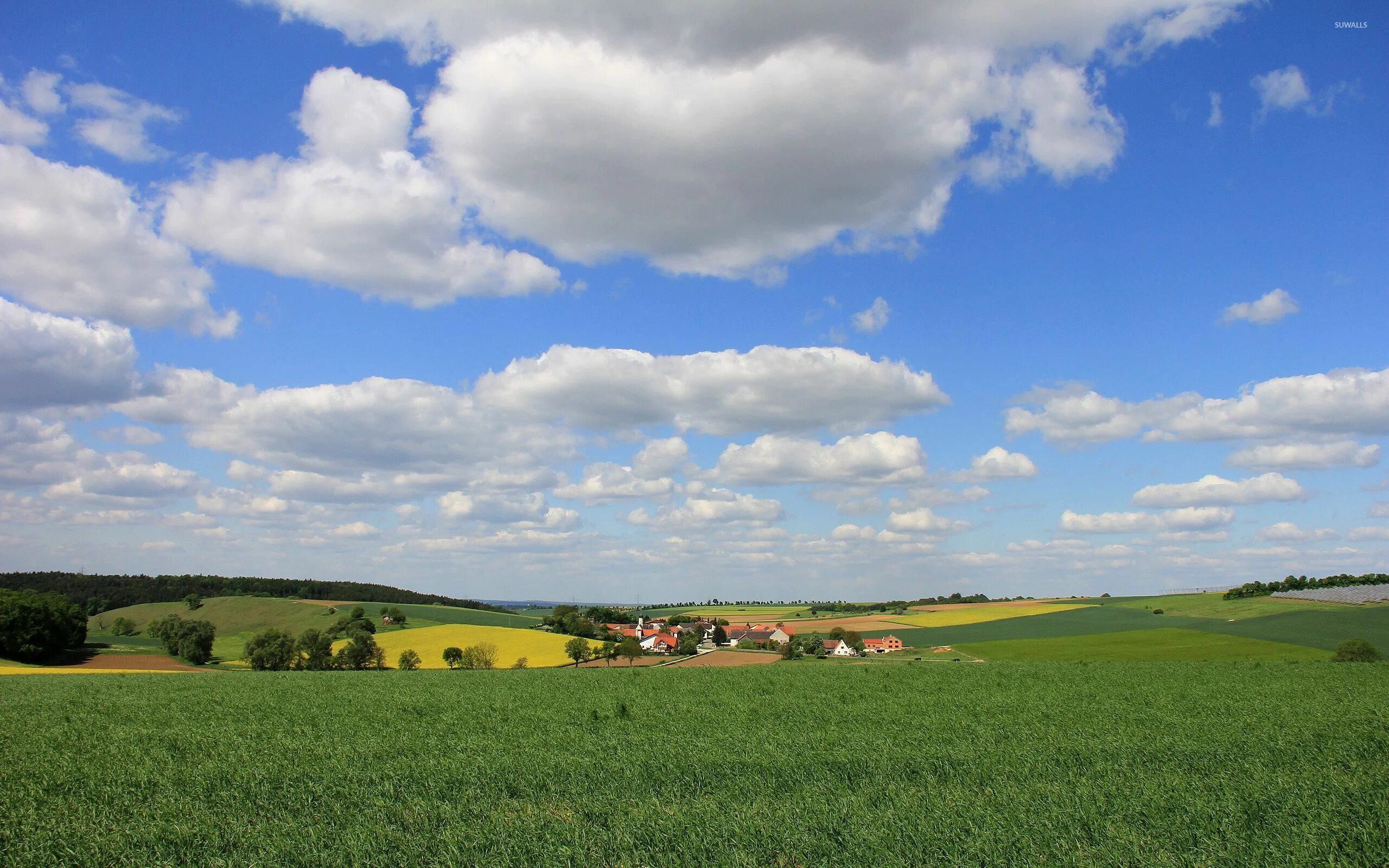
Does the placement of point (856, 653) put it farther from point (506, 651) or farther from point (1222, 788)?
point (1222, 788)

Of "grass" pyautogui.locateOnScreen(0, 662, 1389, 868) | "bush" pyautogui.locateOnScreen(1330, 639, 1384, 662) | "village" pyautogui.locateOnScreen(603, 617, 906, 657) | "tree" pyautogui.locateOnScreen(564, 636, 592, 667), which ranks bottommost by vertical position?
"village" pyautogui.locateOnScreen(603, 617, 906, 657)

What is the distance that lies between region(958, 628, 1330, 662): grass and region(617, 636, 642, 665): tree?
3451 centimetres

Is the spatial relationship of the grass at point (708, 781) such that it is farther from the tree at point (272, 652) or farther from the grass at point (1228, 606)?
the grass at point (1228, 606)

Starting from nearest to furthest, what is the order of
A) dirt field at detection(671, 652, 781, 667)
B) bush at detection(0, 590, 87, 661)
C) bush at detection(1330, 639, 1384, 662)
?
1. bush at detection(1330, 639, 1384, 662)
2. dirt field at detection(671, 652, 781, 667)
3. bush at detection(0, 590, 87, 661)

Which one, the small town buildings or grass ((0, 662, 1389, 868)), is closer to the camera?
grass ((0, 662, 1389, 868))

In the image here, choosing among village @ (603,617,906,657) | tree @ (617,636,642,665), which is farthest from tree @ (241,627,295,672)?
village @ (603,617,906,657)

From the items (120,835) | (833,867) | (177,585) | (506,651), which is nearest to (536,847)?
(833,867)

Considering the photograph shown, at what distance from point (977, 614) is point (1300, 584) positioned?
47.4 m

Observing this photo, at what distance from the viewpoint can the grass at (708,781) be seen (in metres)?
10.0

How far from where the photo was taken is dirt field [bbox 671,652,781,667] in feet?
213

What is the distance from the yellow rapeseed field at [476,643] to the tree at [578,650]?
2.86 feet

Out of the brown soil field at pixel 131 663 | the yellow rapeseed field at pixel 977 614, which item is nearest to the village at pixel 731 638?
the yellow rapeseed field at pixel 977 614

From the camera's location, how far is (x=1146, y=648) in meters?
64.3

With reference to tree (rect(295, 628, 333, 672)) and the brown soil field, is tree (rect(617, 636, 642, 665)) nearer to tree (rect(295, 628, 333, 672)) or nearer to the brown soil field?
tree (rect(295, 628, 333, 672))
